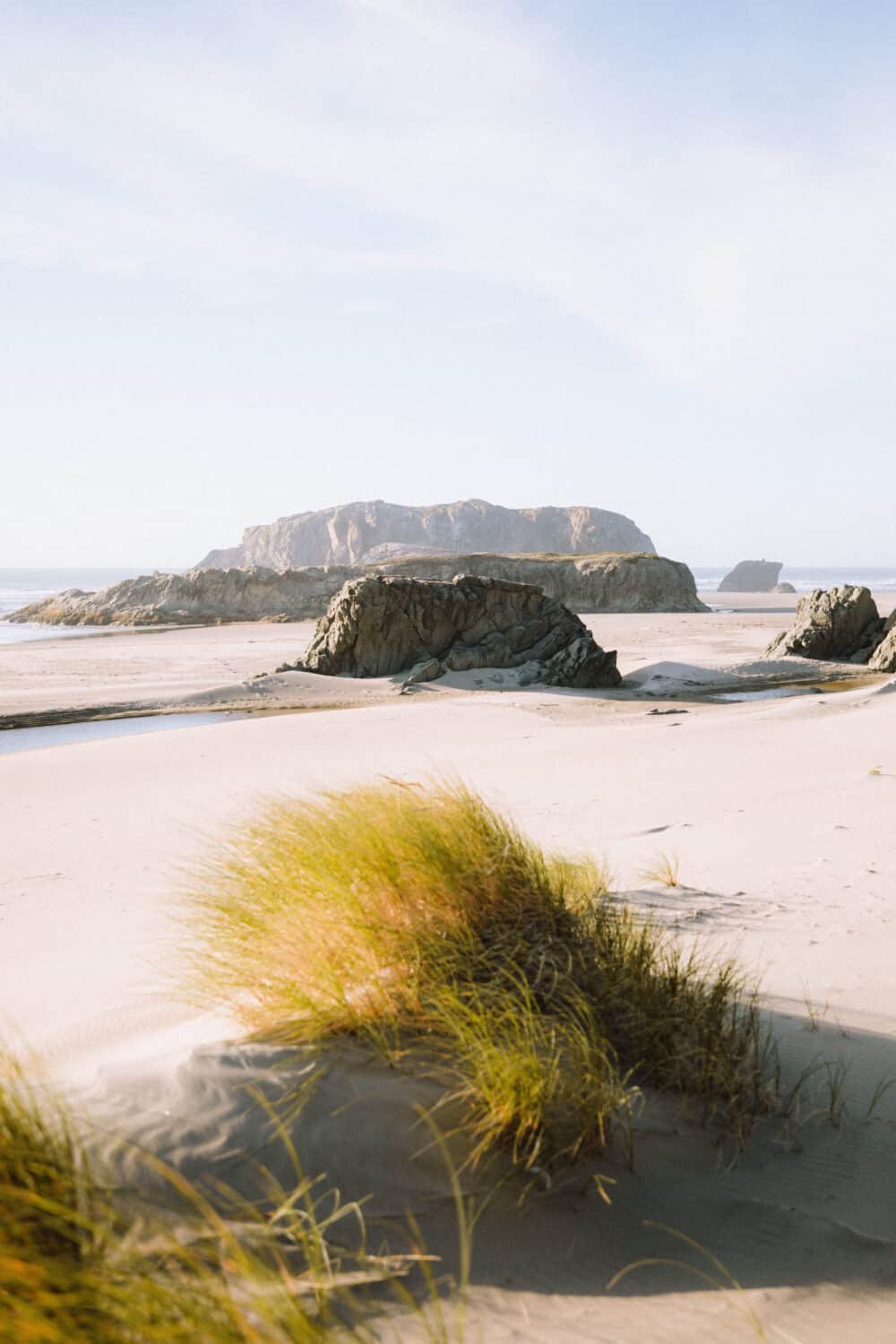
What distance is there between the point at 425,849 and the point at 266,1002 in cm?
64

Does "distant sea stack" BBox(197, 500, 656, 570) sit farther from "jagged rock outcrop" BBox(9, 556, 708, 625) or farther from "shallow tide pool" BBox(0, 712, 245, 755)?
"shallow tide pool" BBox(0, 712, 245, 755)

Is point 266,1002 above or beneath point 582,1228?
above

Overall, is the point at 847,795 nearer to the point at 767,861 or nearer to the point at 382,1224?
the point at 767,861

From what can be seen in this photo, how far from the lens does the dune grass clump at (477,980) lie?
2.32 meters

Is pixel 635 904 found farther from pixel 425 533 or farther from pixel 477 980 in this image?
pixel 425 533

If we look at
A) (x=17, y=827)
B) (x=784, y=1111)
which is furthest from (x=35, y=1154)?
(x=17, y=827)

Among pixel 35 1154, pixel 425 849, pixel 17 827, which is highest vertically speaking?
pixel 425 849

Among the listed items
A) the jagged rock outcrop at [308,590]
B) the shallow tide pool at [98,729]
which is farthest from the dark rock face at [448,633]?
the jagged rock outcrop at [308,590]

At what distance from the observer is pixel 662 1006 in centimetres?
280

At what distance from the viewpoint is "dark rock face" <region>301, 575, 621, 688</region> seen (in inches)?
701

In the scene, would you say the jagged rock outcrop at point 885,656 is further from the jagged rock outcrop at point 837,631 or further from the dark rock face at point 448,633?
the dark rock face at point 448,633

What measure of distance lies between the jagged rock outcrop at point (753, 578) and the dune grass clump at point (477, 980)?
273ft

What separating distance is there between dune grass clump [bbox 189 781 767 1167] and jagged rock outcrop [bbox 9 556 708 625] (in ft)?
112

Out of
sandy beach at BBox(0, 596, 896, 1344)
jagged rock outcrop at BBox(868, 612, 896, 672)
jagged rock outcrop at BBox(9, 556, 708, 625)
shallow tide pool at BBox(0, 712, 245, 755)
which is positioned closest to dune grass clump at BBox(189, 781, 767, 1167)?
sandy beach at BBox(0, 596, 896, 1344)
